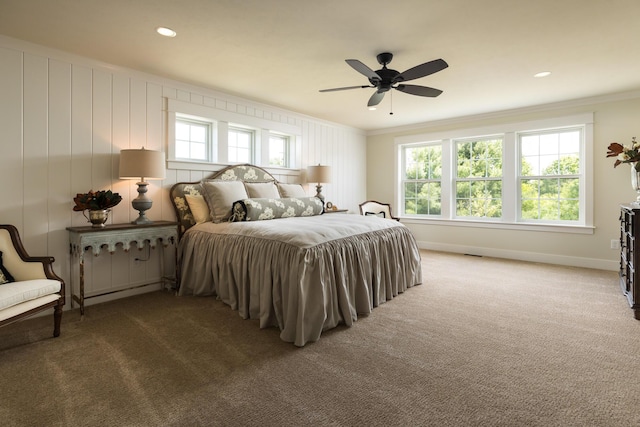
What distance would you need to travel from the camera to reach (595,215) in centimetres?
448

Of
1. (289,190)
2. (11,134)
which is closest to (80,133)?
→ (11,134)

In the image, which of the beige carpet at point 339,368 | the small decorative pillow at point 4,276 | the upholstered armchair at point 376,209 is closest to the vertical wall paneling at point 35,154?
the small decorative pillow at point 4,276

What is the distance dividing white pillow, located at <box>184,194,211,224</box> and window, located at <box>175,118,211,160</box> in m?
0.63

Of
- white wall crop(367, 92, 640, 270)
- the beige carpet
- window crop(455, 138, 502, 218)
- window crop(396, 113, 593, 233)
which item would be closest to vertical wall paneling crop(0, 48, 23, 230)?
the beige carpet

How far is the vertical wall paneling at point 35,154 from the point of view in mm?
2777

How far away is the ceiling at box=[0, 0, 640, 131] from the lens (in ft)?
7.39

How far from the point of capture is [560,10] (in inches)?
89.6

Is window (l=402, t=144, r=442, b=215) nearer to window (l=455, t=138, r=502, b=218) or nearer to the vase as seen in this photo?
window (l=455, t=138, r=502, b=218)

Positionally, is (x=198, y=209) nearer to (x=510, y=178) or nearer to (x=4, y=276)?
(x=4, y=276)

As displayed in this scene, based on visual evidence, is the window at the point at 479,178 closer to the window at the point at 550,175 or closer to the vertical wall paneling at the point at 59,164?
the window at the point at 550,175

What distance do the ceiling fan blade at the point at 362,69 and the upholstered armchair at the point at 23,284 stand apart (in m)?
2.71

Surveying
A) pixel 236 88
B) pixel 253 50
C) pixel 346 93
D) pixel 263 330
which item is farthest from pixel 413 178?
pixel 263 330

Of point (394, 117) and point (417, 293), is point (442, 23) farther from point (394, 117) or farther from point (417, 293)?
point (394, 117)

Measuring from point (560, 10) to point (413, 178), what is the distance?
4.15 m
